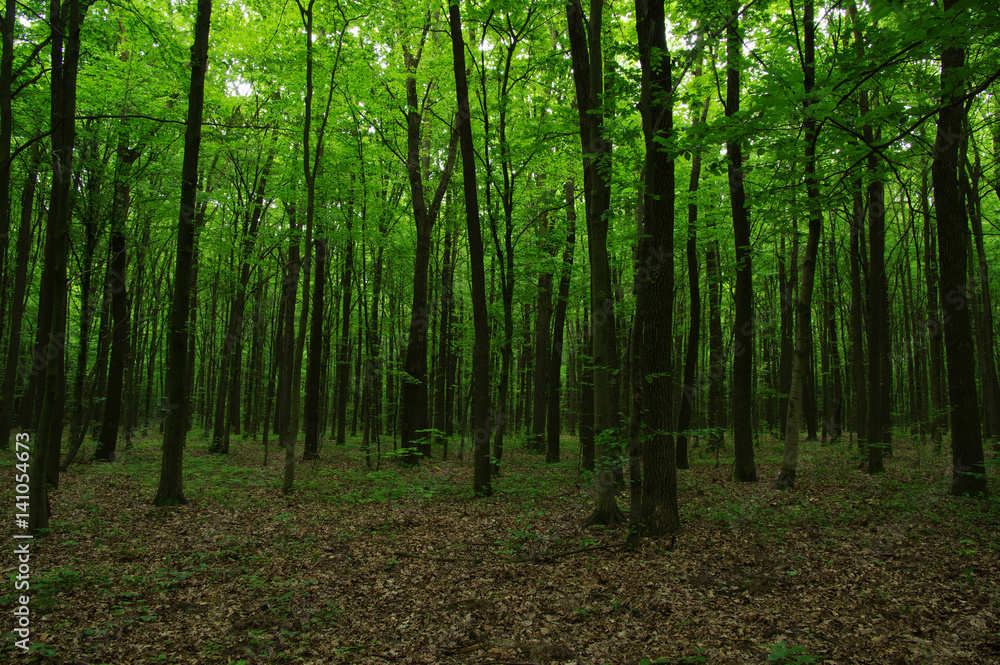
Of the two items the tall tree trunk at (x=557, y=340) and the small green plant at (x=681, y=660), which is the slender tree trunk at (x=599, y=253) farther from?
the tall tree trunk at (x=557, y=340)

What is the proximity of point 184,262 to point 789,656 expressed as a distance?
404 inches

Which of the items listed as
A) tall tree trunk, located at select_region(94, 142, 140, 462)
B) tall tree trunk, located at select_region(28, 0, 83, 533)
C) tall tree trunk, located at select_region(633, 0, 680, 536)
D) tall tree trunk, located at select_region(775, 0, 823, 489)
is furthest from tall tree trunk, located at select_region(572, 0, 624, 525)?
tall tree trunk, located at select_region(94, 142, 140, 462)

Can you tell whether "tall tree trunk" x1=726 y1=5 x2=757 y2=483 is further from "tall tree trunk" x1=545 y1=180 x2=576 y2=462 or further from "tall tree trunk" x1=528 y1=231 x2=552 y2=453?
"tall tree trunk" x1=528 y1=231 x2=552 y2=453

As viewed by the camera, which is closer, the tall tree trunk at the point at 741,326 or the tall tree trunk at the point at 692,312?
the tall tree trunk at the point at 741,326

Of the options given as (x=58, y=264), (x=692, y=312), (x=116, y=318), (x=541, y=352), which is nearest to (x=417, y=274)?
(x=541, y=352)

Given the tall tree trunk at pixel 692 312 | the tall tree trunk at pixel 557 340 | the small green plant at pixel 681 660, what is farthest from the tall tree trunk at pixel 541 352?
the small green plant at pixel 681 660

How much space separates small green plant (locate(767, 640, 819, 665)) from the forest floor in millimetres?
17

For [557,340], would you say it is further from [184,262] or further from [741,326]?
[184,262]

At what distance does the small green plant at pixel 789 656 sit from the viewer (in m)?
3.90

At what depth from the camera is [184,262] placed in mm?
8898

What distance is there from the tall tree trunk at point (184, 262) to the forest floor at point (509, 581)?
1.36 m

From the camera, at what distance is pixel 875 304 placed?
11969mm

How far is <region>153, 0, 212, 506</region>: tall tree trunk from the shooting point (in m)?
8.66

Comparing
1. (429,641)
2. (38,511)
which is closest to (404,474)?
(38,511)
